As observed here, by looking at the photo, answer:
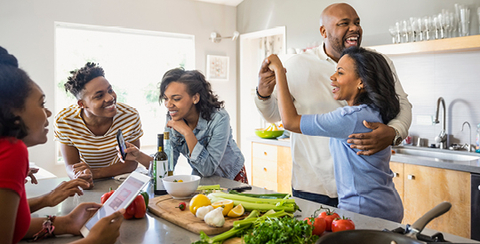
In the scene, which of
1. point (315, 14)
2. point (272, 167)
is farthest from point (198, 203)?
point (315, 14)

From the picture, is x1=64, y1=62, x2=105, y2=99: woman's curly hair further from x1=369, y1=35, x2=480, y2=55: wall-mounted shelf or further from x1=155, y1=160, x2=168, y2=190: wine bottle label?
x1=369, y1=35, x2=480, y2=55: wall-mounted shelf

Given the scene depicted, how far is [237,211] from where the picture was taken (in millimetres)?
1393

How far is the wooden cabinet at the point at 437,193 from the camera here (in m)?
2.71

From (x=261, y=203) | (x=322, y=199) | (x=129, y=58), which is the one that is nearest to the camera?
(x=261, y=203)

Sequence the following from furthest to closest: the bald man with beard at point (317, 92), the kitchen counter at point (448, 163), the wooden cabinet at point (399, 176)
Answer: the wooden cabinet at point (399, 176), the kitchen counter at point (448, 163), the bald man with beard at point (317, 92)

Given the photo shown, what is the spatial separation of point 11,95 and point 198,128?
1.31 m

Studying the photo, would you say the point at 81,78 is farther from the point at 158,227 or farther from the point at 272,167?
the point at 272,167

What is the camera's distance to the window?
459cm

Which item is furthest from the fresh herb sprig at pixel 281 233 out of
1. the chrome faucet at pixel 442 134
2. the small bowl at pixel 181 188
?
the chrome faucet at pixel 442 134

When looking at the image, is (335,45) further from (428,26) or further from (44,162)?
(44,162)

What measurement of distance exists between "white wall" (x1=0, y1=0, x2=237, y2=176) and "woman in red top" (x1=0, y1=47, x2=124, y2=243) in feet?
11.7

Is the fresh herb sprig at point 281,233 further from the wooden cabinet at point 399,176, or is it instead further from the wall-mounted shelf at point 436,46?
the wall-mounted shelf at point 436,46

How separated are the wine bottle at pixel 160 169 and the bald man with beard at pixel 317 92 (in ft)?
2.04

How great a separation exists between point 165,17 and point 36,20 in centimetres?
161
